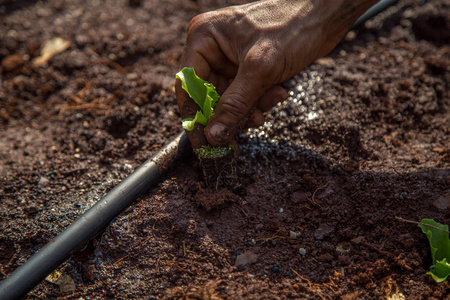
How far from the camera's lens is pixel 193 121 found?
1655 mm

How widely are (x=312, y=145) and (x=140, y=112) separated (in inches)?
45.9

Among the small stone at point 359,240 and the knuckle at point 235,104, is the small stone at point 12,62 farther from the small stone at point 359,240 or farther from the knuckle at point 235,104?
the small stone at point 359,240

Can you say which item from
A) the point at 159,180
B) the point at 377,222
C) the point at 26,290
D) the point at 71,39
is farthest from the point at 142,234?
the point at 71,39

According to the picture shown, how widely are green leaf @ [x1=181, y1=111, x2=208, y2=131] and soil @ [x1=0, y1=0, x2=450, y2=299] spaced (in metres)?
0.38

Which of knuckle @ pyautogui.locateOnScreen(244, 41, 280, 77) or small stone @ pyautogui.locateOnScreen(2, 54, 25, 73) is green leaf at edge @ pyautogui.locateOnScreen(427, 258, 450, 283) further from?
small stone @ pyautogui.locateOnScreen(2, 54, 25, 73)

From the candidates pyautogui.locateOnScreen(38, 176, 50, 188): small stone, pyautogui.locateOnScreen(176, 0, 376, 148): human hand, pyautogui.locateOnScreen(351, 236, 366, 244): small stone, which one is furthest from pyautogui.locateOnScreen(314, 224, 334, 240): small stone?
pyautogui.locateOnScreen(38, 176, 50, 188): small stone

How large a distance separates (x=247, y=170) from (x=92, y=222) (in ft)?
2.88

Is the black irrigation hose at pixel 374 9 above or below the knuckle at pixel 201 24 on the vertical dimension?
below

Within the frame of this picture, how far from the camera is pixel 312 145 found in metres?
2.14

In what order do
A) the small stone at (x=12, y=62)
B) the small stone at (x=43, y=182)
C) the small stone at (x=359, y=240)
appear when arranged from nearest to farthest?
1. the small stone at (x=359, y=240)
2. the small stone at (x=43, y=182)
3. the small stone at (x=12, y=62)

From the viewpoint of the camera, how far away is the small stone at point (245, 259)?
1.67m

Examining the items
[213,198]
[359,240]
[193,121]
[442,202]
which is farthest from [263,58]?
[442,202]

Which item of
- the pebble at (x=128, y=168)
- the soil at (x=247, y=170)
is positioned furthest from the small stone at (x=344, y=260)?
the pebble at (x=128, y=168)

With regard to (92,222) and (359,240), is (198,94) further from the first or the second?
(359,240)
